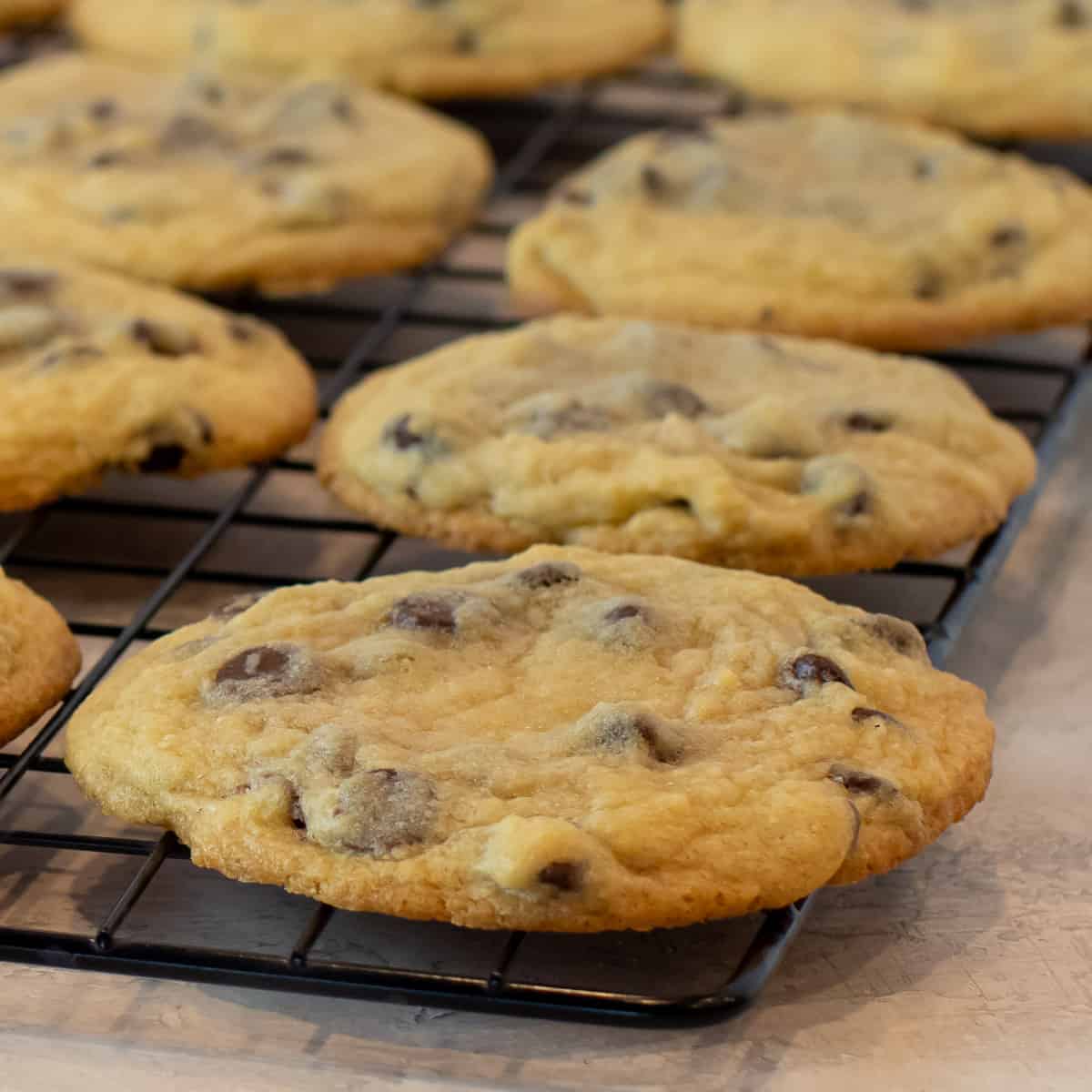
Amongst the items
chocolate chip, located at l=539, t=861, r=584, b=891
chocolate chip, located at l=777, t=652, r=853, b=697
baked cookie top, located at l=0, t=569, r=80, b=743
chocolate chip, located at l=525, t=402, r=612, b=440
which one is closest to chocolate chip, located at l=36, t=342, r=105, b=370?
baked cookie top, located at l=0, t=569, r=80, b=743

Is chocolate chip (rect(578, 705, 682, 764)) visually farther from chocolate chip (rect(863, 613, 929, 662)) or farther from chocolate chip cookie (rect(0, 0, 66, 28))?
chocolate chip cookie (rect(0, 0, 66, 28))

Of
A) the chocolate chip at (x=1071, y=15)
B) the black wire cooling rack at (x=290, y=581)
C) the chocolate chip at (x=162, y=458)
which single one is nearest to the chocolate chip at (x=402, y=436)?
the black wire cooling rack at (x=290, y=581)

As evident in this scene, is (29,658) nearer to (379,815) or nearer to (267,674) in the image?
(267,674)

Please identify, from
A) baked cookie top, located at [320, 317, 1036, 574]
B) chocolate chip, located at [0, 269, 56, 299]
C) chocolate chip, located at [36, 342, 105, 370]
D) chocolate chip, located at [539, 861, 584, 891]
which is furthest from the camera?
chocolate chip, located at [0, 269, 56, 299]

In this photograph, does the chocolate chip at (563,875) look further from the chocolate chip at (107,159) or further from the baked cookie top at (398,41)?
the baked cookie top at (398,41)

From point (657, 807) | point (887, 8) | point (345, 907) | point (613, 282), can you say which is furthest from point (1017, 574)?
point (887, 8)
